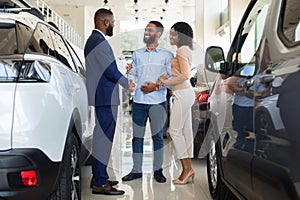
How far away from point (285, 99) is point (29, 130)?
103cm

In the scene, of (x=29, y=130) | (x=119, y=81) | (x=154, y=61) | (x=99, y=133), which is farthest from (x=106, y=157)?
(x=29, y=130)

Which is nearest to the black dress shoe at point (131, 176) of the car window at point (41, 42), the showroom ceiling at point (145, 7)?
the car window at point (41, 42)

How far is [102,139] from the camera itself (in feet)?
10.8

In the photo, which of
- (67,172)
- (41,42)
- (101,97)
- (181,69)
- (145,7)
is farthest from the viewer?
(145,7)

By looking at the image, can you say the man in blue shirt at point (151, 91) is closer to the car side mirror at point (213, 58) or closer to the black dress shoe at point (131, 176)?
the black dress shoe at point (131, 176)

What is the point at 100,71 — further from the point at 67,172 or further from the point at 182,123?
the point at 67,172

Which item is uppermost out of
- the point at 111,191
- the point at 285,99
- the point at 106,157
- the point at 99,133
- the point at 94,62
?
the point at 94,62

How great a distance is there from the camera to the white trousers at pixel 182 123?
12.1 ft

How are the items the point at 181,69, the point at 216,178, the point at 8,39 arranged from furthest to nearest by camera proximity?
the point at 181,69
the point at 216,178
the point at 8,39

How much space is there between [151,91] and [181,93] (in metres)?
0.28

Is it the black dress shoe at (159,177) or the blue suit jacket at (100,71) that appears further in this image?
the black dress shoe at (159,177)

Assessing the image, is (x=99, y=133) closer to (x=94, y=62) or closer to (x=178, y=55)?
(x=94, y=62)

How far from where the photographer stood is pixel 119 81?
3.34 m

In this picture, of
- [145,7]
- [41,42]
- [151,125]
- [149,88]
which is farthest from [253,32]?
[145,7]
